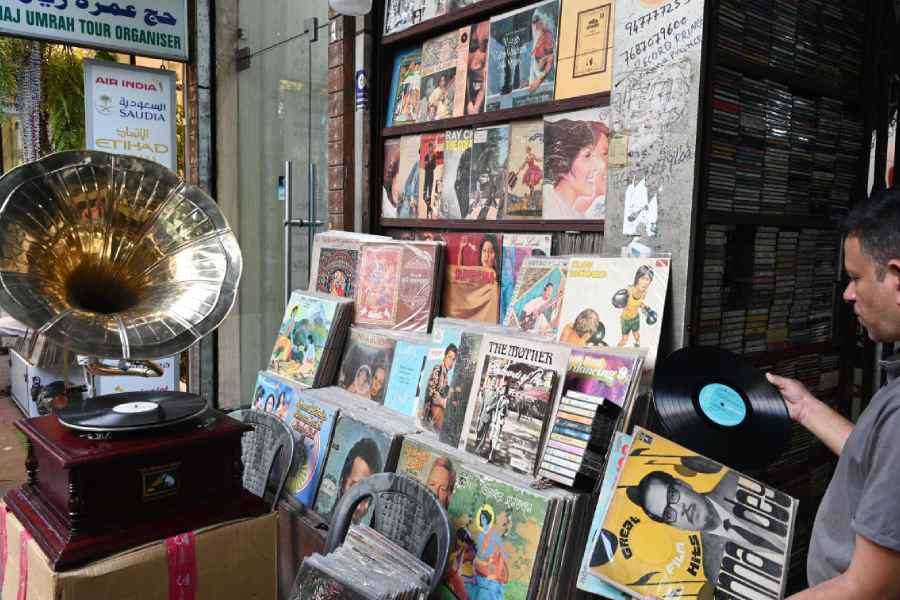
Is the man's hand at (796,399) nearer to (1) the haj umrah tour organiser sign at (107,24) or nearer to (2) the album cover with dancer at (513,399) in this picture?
(2) the album cover with dancer at (513,399)

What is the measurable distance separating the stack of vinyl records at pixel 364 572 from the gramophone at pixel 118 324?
37 centimetres

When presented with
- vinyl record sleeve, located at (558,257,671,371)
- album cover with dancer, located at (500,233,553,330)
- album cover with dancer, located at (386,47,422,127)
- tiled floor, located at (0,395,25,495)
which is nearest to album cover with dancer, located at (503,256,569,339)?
vinyl record sleeve, located at (558,257,671,371)

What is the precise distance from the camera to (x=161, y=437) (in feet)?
6.27

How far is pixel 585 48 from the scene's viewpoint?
7.93ft

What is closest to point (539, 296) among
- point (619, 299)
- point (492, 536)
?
point (619, 299)

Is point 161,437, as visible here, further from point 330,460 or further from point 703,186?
point 703,186

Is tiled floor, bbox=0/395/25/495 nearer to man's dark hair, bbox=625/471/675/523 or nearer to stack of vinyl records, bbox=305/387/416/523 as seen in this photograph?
stack of vinyl records, bbox=305/387/416/523

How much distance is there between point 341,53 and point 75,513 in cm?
262

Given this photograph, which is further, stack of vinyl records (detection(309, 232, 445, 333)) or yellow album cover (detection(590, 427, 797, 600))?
stack of vinyl records (detection(309, 232, 445, 333))

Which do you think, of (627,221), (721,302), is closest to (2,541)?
(627,221)

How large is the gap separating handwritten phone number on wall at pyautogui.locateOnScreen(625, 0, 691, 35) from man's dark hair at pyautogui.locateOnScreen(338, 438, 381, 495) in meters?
1.71

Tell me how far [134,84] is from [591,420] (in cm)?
402

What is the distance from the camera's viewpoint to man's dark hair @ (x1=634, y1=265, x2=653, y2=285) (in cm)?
200

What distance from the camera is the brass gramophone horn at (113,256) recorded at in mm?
1723
